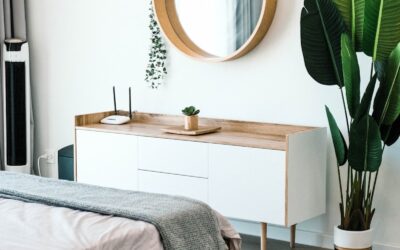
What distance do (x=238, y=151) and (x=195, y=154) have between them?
0.27 m

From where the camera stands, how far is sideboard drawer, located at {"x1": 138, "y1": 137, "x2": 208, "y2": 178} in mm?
3990

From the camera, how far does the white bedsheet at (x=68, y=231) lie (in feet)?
7.85

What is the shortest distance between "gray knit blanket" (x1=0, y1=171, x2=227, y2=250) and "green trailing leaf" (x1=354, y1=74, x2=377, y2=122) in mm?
979

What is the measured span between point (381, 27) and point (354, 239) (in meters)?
1.06

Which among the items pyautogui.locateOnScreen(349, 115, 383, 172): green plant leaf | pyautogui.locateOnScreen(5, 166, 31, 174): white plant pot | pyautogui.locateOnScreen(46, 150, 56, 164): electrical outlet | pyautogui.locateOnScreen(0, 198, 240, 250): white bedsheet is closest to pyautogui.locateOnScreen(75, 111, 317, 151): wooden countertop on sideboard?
pyautogui.locateOnScreen(349, 115, 383, 172): green plant leaf

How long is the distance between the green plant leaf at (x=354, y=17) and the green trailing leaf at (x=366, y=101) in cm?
24

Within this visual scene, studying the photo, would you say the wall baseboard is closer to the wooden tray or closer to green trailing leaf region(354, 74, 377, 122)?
the wooden tray

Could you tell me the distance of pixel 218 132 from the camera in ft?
13.9

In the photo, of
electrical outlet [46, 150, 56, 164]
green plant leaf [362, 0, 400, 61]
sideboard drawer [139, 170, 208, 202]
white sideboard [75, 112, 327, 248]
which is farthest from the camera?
electrical outlet [46, 150, 56, 164]

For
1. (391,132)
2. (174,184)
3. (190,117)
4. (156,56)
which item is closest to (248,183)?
(174,184)

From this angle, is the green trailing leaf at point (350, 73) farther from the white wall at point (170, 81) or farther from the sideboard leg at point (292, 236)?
the sideboard leg at point (292, 236)

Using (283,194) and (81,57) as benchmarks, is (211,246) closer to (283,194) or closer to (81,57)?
(283,194)

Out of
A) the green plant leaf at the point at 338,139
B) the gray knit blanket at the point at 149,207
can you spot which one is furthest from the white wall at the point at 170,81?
the gray knit blanket at the point at 149,207

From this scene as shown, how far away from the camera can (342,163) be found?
366 cm
